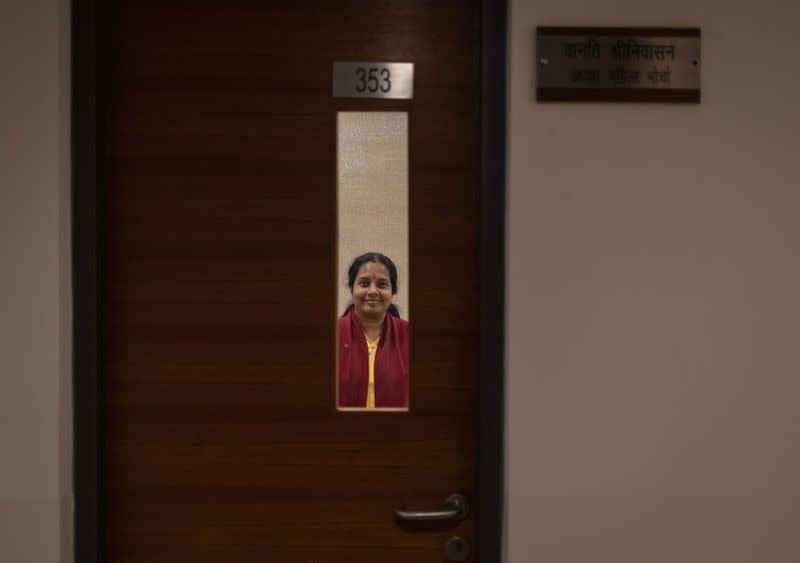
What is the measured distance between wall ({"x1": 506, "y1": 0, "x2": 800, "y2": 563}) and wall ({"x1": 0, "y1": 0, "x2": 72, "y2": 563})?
96cm

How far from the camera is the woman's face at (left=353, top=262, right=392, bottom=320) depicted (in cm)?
145

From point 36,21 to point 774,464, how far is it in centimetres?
185

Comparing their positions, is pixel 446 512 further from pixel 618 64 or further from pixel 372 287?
pixel 618 64

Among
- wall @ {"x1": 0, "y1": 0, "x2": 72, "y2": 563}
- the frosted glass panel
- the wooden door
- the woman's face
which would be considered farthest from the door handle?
wall @ {"x1": 0, "y1": 0, "x2": 72, "y2": 563}

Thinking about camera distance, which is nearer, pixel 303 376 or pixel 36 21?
pixel 36 21

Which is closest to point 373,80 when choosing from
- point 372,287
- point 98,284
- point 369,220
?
point 369,220

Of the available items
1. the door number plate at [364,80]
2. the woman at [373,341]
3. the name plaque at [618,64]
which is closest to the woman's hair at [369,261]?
the woman at [373,341]

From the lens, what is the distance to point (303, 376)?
4.76ft

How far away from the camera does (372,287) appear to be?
1.46m

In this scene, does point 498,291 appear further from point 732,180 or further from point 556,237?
point 732,180

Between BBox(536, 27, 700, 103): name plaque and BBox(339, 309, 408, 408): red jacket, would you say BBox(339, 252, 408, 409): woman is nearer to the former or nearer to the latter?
BBox(339, 309, 408, 408): red jacket

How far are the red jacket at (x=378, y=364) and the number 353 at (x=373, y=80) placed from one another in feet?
1.65

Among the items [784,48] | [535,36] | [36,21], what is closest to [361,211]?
[535,36]

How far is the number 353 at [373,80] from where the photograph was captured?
143cm
